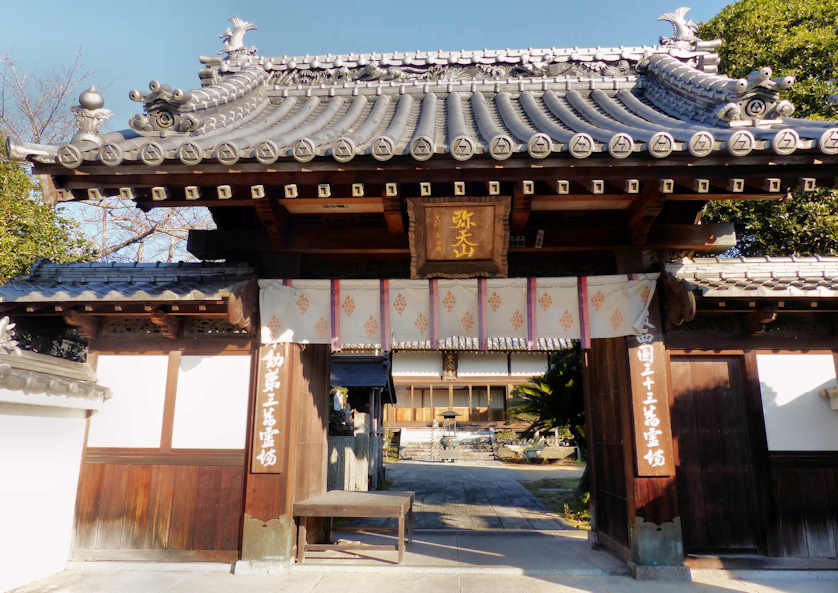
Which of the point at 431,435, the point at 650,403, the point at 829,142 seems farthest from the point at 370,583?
the point at 431,435

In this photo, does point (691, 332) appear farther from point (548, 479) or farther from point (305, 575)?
point (548, 479)

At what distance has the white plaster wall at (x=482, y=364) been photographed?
33.4 m

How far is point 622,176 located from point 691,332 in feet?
8.01

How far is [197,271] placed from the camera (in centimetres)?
627

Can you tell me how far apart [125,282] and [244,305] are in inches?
63.9

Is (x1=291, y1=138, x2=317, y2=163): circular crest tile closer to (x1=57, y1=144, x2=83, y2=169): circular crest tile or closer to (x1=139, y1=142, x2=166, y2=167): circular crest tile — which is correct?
(x1=139, y1=142, x2=166, y2=167): circular crest tile

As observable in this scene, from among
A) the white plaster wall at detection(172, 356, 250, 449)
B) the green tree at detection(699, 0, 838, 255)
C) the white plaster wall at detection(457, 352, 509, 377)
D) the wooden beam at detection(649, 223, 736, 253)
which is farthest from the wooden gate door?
the white plaster wall at detection(457, 352, 509, 377)

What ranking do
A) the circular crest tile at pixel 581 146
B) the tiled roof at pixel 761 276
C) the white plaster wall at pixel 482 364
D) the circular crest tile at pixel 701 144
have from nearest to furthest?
the circular crest tile at pixel 701 144 → the circular crest tile at pixel 581 146 → the tiled roof at pixel 761 276 → the white plaster wall at pixel 482 364

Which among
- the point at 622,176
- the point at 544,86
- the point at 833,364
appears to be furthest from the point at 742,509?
the point at 544,86

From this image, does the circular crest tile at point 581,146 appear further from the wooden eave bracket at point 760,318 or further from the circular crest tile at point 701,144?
the wooden eave bracket at point 760,318

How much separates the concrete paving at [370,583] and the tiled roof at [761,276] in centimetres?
308

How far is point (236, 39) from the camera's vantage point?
8742 millimetres

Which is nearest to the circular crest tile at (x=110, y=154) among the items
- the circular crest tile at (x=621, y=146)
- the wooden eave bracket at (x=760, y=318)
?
the circular crest tile at (x=621, y=146)

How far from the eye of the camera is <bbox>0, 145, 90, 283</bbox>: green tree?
8.87 m
